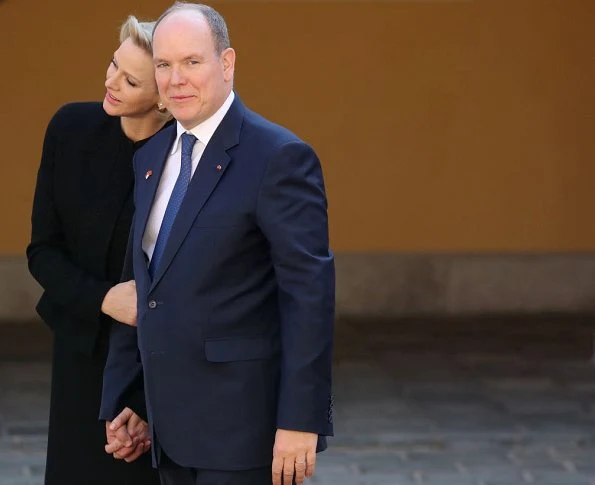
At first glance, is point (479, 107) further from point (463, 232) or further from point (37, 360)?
point (37, 360)

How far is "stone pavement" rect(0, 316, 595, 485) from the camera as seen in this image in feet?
20.5

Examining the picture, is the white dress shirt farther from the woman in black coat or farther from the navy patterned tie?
the woman in black coat

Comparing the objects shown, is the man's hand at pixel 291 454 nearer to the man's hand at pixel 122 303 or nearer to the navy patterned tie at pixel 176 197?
the navy patterned tie at pixel 176 197

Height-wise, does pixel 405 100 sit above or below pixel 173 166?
below

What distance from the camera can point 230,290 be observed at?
296cm

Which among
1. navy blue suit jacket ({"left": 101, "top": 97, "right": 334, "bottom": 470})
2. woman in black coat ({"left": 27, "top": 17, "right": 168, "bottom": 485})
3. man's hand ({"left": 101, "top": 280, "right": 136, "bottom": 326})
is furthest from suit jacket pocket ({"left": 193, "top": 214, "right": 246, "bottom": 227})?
woman in black coat ({"left": 27, "top": 17, "right": 168, "bottom": 485})

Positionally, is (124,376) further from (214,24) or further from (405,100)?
(405,100)

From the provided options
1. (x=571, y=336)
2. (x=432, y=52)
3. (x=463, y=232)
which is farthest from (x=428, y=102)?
(x=571, y=336)

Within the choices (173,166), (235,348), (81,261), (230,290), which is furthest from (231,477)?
(81,261)

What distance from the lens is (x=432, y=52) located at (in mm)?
9992

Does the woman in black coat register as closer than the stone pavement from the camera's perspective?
Yes

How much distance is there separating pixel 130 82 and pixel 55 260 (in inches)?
19.9

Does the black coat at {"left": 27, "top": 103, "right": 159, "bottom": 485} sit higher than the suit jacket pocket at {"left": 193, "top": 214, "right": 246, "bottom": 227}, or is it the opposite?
the suit jacket pocket at {"left": 193, "top": 214, "right": 246, "bottom": 227}

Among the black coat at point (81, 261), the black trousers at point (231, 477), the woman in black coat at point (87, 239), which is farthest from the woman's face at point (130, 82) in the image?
the black trousers at point (231, 477)
